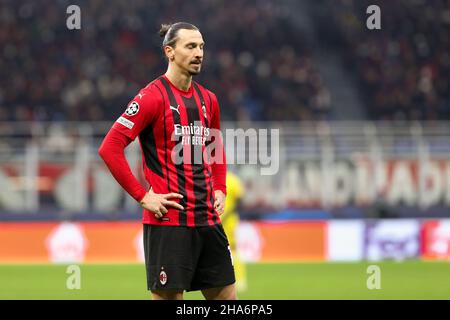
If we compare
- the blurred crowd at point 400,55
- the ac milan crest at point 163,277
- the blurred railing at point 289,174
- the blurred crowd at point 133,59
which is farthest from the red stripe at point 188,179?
the blurred crowd at point 400,55

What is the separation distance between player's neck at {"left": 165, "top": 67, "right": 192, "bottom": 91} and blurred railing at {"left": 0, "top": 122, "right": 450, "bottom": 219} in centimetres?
1132

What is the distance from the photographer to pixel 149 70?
2306 centimetres

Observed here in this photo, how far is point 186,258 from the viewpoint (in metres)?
5.76

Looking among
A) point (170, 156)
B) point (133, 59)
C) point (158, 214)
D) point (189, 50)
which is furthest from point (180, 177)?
point (133, 59)

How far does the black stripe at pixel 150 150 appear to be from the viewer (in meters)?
5.81

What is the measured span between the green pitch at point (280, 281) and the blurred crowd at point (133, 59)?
5.42 metres

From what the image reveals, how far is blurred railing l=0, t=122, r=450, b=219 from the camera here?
1753 centimetres

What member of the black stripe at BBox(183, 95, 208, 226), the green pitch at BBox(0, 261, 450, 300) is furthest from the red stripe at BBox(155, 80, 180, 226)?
the green pitch at BBox(0, 261, 450, 300)

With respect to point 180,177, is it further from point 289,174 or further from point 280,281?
point 289,174

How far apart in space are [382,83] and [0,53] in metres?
8.75

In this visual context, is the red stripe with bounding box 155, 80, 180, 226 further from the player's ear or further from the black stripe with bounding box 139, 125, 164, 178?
the player's ear
